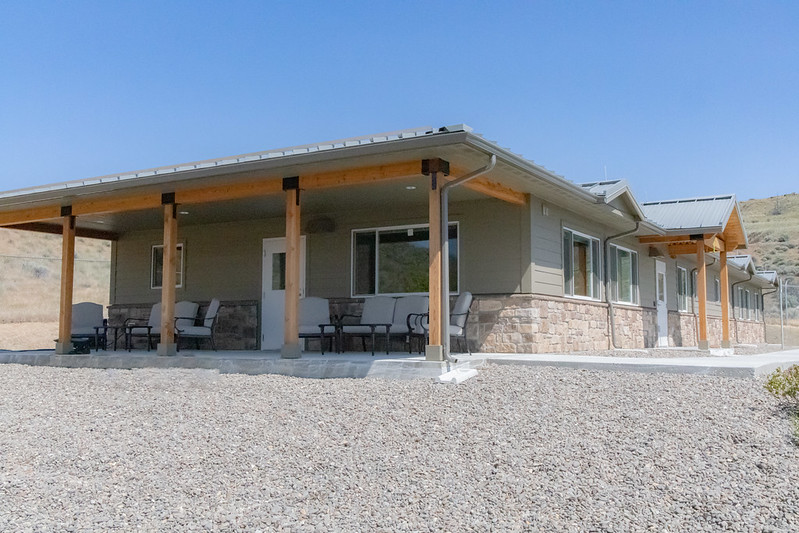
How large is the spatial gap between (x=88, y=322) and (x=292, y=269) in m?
5.51

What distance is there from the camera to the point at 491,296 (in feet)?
30.4

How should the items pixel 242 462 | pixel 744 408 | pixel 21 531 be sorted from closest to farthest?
pixel 21 531, pixel 242 462, pixel 744 408

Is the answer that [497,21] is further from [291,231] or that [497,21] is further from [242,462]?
[242,462]

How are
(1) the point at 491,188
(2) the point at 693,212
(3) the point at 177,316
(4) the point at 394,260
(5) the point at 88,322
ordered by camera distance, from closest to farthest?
(1) the point at 491,188 → (4) the point at 394,260 → (3) the point at 177,316 → (5) the point at 88,322 → (2) the point at 693,212

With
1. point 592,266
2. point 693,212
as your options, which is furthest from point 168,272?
point 693,212

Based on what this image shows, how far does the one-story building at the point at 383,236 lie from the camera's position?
731cm

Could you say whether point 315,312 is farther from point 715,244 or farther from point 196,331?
point 715,244

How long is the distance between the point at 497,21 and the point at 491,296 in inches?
262

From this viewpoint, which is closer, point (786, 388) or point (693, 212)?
point (786, 388)

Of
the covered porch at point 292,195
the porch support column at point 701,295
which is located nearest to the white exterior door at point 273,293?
the covered porch at point 292,195

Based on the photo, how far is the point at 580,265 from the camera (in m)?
10.9

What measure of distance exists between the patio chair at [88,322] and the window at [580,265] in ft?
24.4

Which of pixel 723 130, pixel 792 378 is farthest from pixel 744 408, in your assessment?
pixel 723 130

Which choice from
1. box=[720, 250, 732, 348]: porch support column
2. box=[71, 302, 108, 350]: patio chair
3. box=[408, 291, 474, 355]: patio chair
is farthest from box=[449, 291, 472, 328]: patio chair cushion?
box=[720, 250, 732, 348]: porch support column
